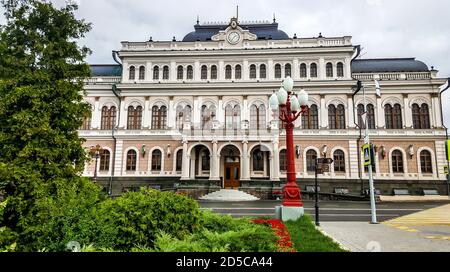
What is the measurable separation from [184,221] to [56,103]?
606 cm

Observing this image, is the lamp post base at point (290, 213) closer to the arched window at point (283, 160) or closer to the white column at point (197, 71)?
the arched window at point (283, 160)

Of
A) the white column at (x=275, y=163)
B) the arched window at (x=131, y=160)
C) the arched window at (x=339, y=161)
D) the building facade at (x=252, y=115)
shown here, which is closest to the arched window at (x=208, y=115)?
the building facade at (x=252, y=115)

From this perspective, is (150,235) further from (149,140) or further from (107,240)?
(149,140)

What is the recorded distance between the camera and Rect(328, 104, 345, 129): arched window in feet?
97.8

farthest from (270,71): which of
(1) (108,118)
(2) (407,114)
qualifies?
(1) (108,118)

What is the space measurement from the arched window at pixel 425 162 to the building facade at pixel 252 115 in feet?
0.31

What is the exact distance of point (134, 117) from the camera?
104 ft

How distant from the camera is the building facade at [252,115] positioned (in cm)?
2805

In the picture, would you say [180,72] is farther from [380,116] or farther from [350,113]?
[380,116]

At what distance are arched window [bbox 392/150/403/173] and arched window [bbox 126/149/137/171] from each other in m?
28.4

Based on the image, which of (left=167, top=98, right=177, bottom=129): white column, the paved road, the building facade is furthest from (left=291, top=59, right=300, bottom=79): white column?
the paved road

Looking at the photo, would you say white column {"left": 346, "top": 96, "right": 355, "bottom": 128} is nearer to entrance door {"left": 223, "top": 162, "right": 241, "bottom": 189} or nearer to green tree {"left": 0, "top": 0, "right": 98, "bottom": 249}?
entrance door {"left": 223, "top": 162, "right": 241, "bottom": 189}

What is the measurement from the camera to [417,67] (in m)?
30.6

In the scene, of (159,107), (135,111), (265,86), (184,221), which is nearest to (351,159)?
(265,86)
